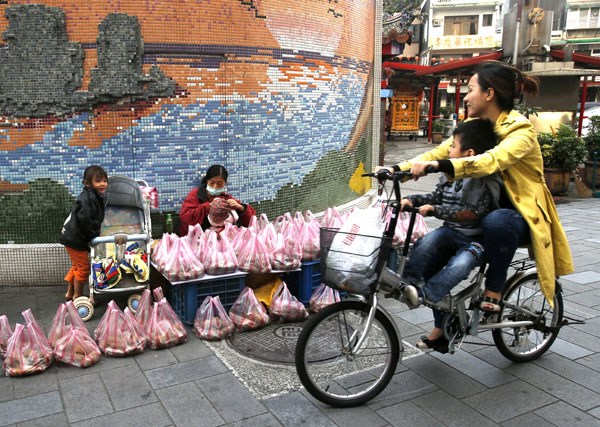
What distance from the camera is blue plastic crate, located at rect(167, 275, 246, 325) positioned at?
441cm

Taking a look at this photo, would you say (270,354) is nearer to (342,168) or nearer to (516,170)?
(516,170)

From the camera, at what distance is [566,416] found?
3.22m

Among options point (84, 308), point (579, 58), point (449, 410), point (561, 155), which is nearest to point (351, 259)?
point (449, 410)

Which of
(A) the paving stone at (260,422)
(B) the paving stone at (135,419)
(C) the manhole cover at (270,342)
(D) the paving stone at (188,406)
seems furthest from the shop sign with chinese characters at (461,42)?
(B) the paving stone at (135,419)

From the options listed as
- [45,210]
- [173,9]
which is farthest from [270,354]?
[173,9]

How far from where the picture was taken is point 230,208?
5199 mm

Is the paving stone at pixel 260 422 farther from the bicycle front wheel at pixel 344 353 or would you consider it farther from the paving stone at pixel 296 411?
the bicycle front wheel at pixel 344 353

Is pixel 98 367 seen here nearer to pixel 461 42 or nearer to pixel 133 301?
pixel 133 301

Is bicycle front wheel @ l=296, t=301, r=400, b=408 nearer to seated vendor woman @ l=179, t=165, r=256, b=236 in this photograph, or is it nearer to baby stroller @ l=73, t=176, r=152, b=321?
baby stroller @ l=73, t=176, r=152, b=321

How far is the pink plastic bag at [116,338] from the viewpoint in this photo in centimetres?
394

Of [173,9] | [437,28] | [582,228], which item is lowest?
[582,228]

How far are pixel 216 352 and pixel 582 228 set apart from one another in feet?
22.1

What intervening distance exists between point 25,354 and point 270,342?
1734 millimetres

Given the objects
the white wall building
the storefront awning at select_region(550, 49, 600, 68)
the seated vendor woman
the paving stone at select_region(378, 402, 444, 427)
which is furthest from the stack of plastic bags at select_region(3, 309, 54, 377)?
the white wall building
